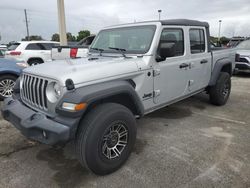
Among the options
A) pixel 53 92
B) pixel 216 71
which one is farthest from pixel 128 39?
pixel 216 71

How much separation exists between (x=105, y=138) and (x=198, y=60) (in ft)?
8.76

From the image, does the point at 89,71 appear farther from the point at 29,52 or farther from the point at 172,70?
the point at 29,52

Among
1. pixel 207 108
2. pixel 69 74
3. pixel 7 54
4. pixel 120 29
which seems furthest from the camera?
pixel 7 54

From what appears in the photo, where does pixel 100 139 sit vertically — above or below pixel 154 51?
below

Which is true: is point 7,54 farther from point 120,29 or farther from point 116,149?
point 116,149

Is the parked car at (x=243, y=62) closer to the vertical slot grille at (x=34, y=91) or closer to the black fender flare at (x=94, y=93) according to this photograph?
the black fender flare at (x=94, y=93)

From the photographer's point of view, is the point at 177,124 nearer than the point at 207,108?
Answer: Yes

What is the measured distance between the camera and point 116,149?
280cm

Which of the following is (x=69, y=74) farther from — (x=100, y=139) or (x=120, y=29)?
(x=120, y=29)

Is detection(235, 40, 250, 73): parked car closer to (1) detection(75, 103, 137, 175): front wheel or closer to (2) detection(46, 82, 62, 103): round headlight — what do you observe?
(1) detection(75, 103, 137, 175): front wheel

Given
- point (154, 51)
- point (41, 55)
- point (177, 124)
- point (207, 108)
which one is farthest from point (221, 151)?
point (41, 55)

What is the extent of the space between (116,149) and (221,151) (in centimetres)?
159

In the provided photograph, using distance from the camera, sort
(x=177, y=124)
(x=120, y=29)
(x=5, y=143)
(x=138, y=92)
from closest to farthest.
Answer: (x=138, y=92) → (x=5, y=143) → (x=120, y=29) → (x=177, y=124)

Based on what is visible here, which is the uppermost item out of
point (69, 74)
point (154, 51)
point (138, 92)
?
point (154, 51)
